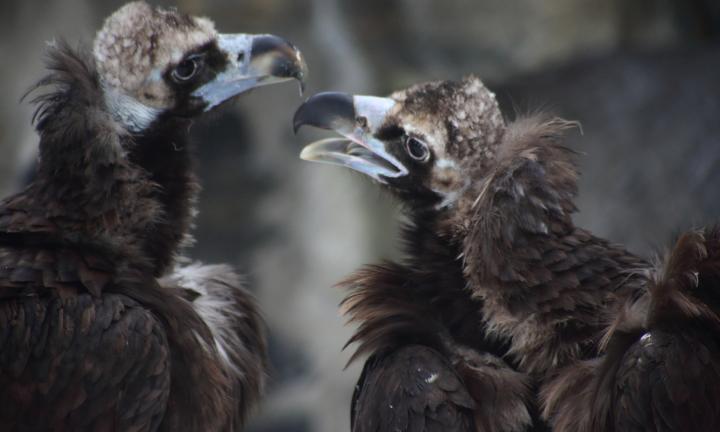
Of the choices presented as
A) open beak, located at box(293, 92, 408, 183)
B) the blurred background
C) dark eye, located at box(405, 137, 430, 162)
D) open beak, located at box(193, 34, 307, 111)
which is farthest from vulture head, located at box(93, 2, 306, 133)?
the blurred background

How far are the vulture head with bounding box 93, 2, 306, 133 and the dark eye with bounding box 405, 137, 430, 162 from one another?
397mm

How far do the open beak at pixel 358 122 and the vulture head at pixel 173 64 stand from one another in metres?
0.17

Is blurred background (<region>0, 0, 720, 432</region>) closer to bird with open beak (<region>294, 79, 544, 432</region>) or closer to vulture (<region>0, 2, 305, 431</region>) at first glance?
vulture (<region>0, 2, 305, 431</region>)

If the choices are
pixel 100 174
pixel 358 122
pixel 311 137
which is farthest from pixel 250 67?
pixel 311 137

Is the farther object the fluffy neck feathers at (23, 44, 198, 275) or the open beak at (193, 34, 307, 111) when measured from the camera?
the open beak at (193, 34, 307, 111)

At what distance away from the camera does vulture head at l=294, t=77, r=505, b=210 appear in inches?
121

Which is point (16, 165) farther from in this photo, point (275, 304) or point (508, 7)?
point (508, 7)

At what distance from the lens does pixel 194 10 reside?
21.7 ft

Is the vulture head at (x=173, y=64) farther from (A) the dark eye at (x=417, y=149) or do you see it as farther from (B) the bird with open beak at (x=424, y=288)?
(A) the dark eye at (x=417, y=149)

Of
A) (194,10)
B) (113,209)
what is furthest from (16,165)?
→ (113,209)

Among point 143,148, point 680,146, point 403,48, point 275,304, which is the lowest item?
point 275,304

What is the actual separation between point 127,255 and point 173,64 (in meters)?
0.57

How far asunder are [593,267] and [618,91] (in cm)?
421

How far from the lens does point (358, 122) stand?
10.6 feet
